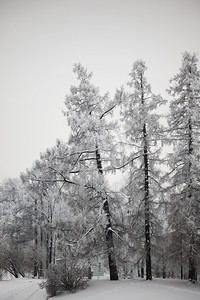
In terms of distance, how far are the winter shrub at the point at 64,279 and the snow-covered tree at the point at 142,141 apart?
164 inches

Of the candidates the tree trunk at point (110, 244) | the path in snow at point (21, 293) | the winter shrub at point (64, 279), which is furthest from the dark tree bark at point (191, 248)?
the path in snow at point (21, 293)

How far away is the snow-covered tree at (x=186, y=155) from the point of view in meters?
11.0

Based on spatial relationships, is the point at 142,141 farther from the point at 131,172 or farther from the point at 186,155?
the point at 186,155

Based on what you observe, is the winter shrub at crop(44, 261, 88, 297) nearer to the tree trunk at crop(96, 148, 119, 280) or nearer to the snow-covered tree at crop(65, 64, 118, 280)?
the tree trunk at crop(96, 148, 119, 280)

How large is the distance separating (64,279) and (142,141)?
27.6 ft

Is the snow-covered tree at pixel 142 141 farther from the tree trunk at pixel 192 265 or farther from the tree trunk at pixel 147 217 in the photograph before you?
the tree trunk at pixel 192 265

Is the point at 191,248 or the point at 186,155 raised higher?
the point at 186,155

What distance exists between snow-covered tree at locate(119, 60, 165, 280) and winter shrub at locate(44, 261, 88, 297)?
13.7ft

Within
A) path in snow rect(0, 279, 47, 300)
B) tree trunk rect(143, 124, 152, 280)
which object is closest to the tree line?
tree trunk rect(143, 124, 152, 280)

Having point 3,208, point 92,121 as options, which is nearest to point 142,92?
point 92,121

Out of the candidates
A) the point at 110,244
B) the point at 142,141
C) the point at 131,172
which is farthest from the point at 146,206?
the point at 142,141

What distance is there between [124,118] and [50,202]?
1573 centimetres

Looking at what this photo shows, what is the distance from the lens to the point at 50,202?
25328 mm

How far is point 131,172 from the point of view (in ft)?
44.1
